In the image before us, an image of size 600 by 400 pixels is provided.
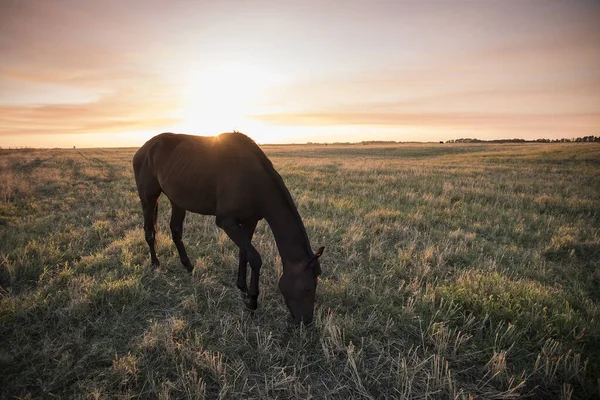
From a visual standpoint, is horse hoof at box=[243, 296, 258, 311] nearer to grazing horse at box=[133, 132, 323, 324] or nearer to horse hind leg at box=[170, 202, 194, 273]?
grazing horse at box=[133, 132, 323, 324]

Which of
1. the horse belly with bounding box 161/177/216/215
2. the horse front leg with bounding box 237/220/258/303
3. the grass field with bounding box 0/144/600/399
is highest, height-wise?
the horse belly with bounding box 161/177/216/215

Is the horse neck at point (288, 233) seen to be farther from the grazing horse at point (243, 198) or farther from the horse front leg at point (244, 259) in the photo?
the horse front leg at point (244, 259)

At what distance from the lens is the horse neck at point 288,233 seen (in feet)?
11.6

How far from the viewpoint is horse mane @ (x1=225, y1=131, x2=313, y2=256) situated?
3.61 meters

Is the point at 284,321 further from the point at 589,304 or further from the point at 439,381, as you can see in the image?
the point at 589,304

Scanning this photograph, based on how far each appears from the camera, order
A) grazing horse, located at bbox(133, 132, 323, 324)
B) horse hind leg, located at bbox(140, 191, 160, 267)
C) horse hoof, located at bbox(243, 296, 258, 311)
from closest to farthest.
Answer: grazing horse, located at bbox(133, 132, 323, 324), horse hoof, located at bbox(243, 296, 258, 311), horse hind leg, located at bbox(140, 191, 160, 267)

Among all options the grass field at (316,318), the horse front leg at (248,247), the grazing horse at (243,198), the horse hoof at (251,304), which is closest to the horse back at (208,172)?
the grazing horse at (243,198)

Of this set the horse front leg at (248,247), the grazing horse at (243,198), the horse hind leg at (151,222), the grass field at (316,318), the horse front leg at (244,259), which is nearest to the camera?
the grass field at (316,318)

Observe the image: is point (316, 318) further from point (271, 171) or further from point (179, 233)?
point (179, 233)

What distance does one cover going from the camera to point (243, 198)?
3.85 m

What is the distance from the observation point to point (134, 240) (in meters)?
6.16

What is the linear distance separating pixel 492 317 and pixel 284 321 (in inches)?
110

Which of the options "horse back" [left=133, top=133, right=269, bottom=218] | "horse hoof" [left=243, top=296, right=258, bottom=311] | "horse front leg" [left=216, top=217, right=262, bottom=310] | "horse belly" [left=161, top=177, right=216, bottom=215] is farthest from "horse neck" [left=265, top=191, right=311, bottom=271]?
"horse belly" [left=161, top=177, right=216, bottom=215]

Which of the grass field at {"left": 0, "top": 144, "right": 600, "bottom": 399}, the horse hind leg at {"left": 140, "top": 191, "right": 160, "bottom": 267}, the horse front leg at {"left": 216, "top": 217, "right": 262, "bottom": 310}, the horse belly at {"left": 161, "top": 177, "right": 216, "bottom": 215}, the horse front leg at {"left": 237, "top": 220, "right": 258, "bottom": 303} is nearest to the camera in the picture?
the grass field at {"left": 0, "top": 144, "right": 600, "bottom": 399}
